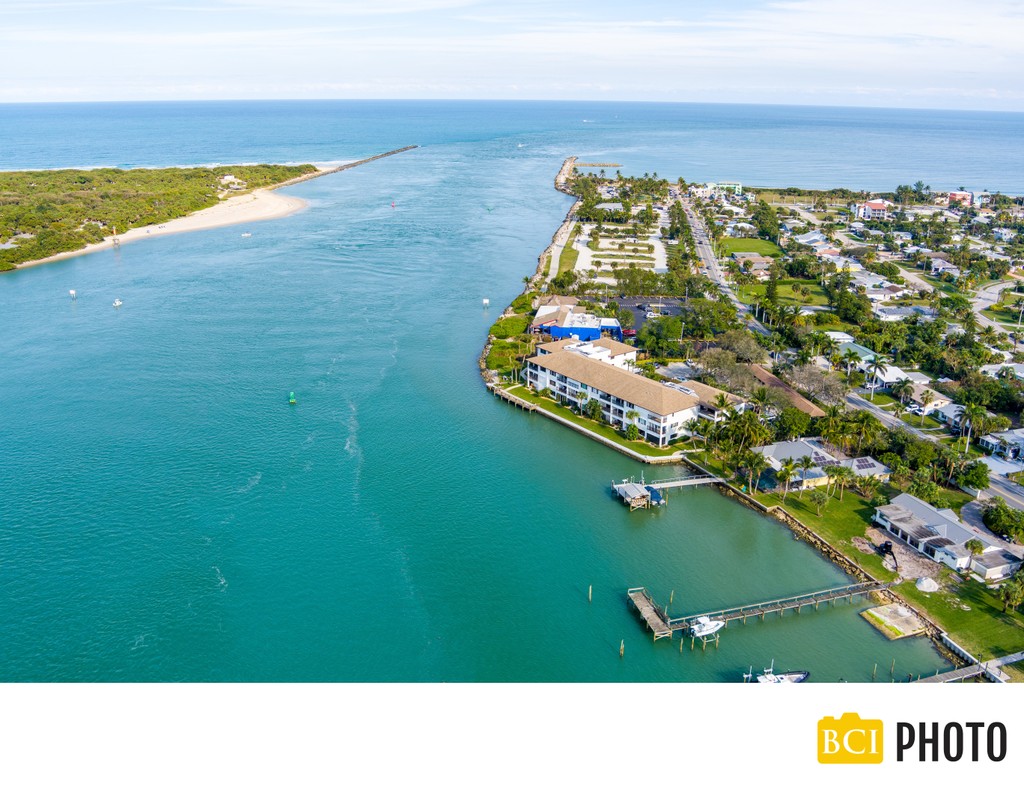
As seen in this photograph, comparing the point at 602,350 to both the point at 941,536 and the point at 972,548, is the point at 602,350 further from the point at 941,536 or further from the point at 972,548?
the point at 972,548

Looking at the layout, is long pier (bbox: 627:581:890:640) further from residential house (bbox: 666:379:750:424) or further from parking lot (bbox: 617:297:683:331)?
parking lot (bbox: 617:297:683:331)

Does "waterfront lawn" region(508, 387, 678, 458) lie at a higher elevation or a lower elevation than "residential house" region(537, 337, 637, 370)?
lower

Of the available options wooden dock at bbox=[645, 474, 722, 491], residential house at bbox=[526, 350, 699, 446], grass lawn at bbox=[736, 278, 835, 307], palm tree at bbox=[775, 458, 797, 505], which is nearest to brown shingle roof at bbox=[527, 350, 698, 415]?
residential house at bbox=[526, 350, 699, 446]

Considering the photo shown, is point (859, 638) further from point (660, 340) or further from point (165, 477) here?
point (165, 477)

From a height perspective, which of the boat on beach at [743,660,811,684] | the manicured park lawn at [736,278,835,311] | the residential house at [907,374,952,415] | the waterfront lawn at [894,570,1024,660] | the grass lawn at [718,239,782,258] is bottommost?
the boat on beach at [743,660,811,684]

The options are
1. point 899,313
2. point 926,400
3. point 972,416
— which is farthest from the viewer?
point 899,313

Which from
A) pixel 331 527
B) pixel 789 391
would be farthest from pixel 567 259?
pixel 331 527
